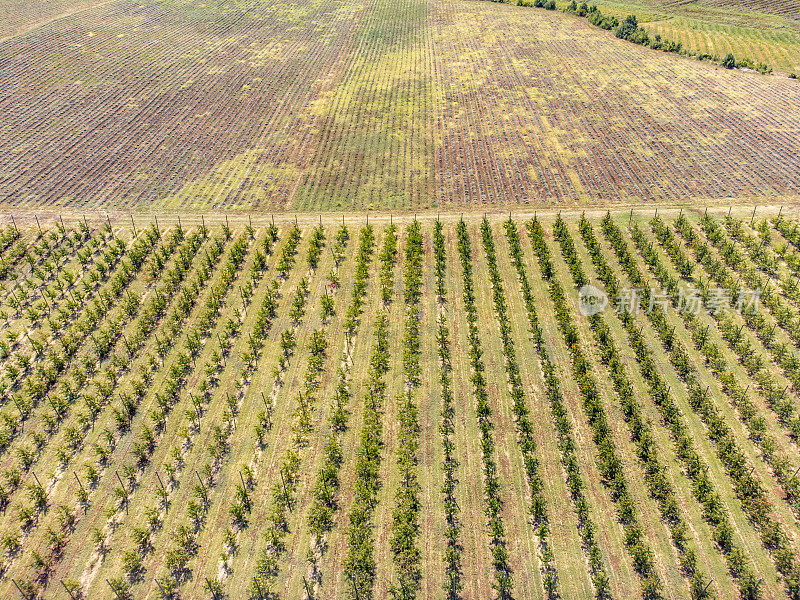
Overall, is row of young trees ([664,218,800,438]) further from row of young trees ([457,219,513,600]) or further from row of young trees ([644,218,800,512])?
row of young trees ([457,219,513,600])

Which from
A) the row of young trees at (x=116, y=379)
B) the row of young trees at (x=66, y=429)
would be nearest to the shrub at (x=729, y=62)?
the row of young trees at (x=116, y=379)

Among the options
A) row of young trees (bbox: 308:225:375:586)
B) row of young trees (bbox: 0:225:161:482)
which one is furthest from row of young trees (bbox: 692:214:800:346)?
row of young trees (bbox: 0:225:161:482)

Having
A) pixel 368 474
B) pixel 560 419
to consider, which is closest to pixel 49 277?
pixel 368 474

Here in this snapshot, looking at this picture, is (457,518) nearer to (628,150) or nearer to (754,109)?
(628,150)

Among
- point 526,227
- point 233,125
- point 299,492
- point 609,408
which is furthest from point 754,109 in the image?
point 299,492

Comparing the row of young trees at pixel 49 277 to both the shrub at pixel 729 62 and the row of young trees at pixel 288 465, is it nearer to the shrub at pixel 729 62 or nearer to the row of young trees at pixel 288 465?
the row of young trees at pixel 288 465

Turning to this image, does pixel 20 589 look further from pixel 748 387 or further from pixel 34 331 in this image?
pixel 748 387
